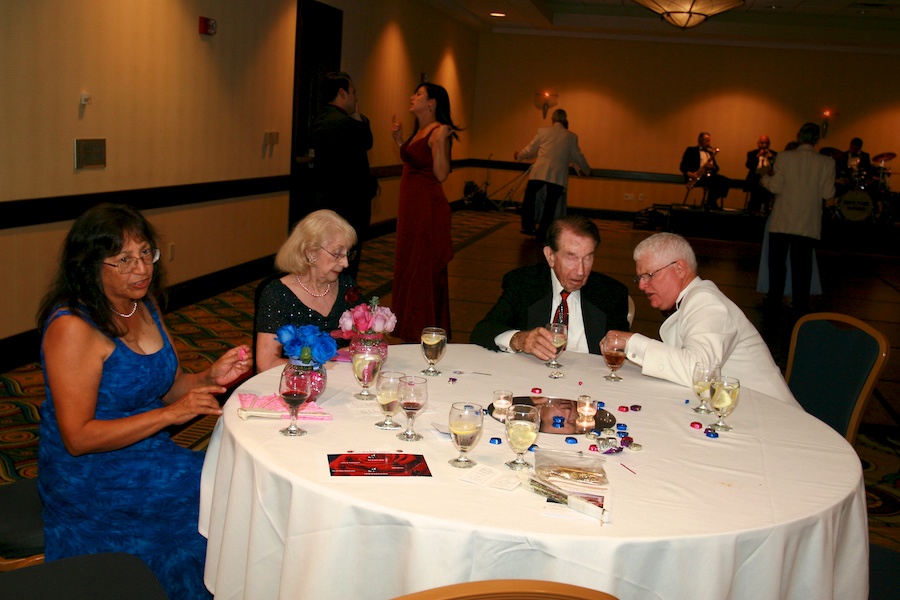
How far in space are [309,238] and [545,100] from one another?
13165mm

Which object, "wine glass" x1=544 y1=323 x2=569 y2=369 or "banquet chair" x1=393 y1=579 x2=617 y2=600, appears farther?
"wine glass" x1=544 y1=323 x2=569 y2=369

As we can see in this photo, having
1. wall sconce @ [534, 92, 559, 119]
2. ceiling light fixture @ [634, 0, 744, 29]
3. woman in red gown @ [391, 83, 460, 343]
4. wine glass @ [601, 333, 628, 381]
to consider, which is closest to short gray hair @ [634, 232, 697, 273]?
wine glass @ [601, 333, 628, 381]

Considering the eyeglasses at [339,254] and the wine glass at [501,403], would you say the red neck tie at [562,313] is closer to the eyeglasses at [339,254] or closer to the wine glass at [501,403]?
the eyeglasses at [339,254]

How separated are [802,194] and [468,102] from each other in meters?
8.82

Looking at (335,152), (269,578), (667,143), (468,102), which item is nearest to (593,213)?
(667,143)

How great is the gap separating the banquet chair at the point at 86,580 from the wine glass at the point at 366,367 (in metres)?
0.71

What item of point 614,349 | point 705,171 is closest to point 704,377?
point 614,349

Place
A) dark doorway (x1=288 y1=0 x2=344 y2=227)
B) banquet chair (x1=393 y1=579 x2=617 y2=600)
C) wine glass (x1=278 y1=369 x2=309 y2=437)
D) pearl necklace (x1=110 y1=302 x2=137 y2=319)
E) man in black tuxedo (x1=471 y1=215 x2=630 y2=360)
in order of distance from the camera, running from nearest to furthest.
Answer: banquet chair (x1=393 y1=579 x2=617 y2=600), wine glass (x1=278 y1=369 x2=309 y2=437), pearl necklace (x1=110 y1=302 x2=137 y2=319), man in black tuxedo (x1=471 y1=215 x2=630 y2=360), dark doorway (x1=288 y1=0 x2=344 y2=227)

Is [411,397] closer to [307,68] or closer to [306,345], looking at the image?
[306,345]

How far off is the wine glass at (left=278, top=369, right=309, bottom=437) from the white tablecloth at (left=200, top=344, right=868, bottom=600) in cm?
4

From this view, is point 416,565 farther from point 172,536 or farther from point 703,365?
point 703,365

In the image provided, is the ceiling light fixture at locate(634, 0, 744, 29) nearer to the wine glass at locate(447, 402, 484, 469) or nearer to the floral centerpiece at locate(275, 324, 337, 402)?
the floral centerpiece at locate(275, 324, 337, 402)

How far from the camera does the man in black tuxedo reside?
3.16m

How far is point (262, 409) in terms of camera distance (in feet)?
7.06
